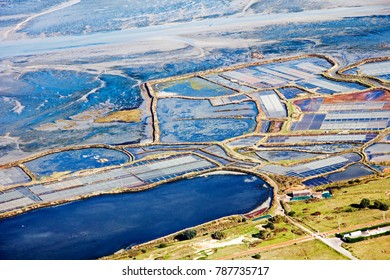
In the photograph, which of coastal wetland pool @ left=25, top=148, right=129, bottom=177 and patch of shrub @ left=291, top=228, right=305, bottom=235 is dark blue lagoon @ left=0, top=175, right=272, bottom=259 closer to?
patch of shrub @ left=291, top=228, right=305, bottom=235

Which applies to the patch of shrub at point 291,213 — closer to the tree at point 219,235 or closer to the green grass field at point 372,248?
the tree at point 219,235

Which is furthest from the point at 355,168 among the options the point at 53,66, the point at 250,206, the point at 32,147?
the point at 53,66

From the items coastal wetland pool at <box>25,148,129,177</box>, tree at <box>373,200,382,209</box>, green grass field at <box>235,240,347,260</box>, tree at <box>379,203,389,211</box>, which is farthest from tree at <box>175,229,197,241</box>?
coastal wetland pool at <box>25,148,129,177</box>

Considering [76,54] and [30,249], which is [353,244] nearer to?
[30,249]

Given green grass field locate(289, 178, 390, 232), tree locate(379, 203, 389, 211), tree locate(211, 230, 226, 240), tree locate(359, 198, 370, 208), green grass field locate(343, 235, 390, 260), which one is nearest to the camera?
green grass field locate(343, 235, 390, 260)

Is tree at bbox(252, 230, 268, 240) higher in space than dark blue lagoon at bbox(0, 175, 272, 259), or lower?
higher

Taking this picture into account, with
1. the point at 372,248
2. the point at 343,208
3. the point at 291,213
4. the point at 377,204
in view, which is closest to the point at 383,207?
the point at 377,204
